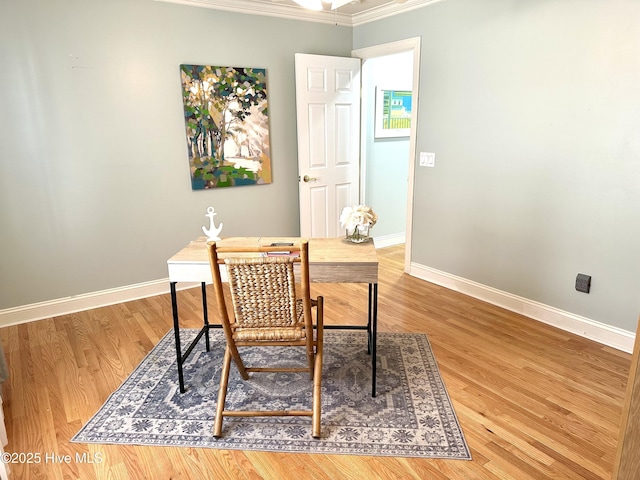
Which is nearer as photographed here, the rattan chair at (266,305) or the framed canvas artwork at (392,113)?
the rattan chair at (266,305)

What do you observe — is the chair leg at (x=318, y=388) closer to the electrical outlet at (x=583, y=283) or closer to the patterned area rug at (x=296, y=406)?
the patterned area rug at (x=296, y=406)

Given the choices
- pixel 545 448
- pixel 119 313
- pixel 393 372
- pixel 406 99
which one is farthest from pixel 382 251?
pixel 545 448

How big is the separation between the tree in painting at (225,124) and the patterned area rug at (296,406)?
1.76 metres

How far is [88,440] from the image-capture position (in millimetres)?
2012

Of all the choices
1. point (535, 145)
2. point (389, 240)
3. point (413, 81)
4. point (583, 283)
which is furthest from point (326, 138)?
point (583, 283)

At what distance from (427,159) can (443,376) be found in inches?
83.1

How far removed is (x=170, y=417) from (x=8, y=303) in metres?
1.98

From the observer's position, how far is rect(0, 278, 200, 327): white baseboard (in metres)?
3.27

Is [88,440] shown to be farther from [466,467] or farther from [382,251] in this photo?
[382,251]

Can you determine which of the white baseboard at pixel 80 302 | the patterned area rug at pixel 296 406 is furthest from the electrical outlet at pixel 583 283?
the white baseboard at pixel 80 302

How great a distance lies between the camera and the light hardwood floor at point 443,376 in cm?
184

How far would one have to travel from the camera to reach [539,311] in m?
3.20

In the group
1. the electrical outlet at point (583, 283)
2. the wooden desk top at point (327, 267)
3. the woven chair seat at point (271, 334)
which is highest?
the wooden desk top at point (327, 267)

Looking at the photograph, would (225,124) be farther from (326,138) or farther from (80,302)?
(80,302)
